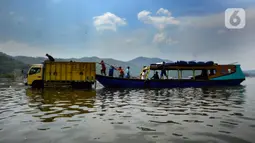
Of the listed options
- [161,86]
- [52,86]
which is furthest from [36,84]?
[161,86]

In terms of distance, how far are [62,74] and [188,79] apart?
1609cm

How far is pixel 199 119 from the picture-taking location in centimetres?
860

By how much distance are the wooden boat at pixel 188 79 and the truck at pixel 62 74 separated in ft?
4.73

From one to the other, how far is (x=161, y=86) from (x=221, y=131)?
21012 millimetres

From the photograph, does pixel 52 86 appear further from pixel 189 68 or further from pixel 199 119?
→ pixel 199 119

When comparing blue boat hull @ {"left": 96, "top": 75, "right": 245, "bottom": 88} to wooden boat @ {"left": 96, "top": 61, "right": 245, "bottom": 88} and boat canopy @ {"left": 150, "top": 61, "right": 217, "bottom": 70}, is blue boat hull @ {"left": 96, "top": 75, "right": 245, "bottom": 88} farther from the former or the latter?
boat canopy @ {"left": 150, "top": 61, "right": 217, "bottom": 70}

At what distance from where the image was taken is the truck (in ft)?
84.7

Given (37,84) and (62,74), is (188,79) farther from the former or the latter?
(37,84)

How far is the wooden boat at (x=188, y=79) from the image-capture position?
27.0 metres

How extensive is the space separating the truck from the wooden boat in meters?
1.44

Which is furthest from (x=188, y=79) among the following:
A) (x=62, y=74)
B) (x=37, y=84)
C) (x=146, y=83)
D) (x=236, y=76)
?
(x=37, y=84)

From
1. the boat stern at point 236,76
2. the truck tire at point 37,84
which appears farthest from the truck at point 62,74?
the boat stern at point 236,76

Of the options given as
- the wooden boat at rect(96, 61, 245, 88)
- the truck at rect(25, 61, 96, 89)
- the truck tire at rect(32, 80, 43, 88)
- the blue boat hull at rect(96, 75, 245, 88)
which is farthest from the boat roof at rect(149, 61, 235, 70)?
the truck tire at rect(32, 80, 43, 88)

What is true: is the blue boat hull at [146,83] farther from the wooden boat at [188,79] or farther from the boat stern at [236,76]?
the boat stern at [236,76]
